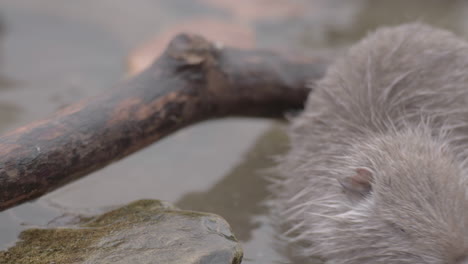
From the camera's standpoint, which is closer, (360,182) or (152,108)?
(360,182)

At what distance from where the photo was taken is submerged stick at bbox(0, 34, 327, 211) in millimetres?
3053

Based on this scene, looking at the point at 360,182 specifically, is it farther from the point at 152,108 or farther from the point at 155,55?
the point at 155,55

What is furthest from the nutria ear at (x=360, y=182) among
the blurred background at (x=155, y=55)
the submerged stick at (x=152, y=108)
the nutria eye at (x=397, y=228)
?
the submerged stick at (x=152, y=108)

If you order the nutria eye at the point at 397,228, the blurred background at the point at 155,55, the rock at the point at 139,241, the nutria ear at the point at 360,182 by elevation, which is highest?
the blurred background at the point at 155,55

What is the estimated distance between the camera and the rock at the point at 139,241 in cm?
268

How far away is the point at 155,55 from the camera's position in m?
4.86

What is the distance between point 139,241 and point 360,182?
1.01 m

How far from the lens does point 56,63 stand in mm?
4984

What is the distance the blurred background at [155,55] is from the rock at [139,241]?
7.6 inches

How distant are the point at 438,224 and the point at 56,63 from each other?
3.29m

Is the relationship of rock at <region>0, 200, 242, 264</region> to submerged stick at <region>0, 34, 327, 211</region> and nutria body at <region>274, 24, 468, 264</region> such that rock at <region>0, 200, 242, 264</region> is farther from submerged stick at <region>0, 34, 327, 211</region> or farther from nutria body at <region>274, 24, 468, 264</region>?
nutria body at <region>274, 24, 468, 264</region>

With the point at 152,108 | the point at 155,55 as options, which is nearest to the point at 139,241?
the point at 152,108

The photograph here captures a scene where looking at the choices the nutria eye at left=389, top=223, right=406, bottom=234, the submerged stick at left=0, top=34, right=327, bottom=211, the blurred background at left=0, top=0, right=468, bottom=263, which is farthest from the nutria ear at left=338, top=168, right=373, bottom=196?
the submerged stick at left=0, top=34, right=327, bottom=211

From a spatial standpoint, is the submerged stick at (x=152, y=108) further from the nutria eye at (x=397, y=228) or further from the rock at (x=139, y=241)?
the nutria eye at (x=397, y=228)
